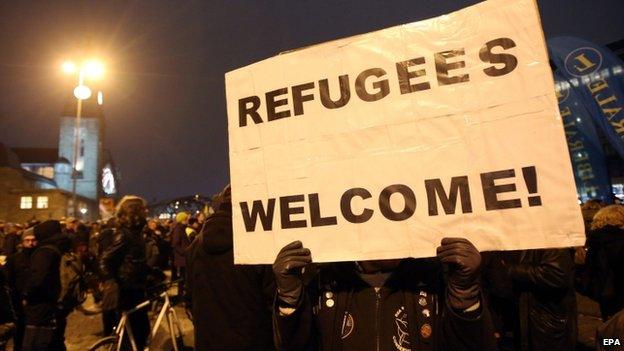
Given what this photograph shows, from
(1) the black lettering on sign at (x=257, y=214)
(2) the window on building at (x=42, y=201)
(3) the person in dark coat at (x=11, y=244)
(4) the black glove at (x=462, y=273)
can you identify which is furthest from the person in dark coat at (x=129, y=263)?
(2) the window on building at (x=42, y=201)

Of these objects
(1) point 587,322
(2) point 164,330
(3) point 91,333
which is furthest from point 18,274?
(1) point 587,322

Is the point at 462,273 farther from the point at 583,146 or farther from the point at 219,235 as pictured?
the point at 583,146

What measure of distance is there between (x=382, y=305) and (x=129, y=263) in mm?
4069

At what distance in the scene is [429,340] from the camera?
6.15ft

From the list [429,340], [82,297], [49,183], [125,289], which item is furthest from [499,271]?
[49,183]

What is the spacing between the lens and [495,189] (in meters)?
1.81

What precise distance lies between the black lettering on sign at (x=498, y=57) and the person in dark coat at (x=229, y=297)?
7.07 feet

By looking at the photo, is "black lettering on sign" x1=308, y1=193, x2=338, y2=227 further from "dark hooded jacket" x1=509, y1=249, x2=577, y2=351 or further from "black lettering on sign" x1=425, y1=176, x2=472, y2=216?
"dark hooded jacket" x1=509, y1=249, x2=577, y2=351

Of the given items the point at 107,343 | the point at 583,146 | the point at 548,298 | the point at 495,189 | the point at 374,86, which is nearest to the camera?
the point at 495,189

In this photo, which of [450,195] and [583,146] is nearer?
[450,195]

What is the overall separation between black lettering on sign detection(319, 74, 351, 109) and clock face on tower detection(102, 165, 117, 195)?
105m

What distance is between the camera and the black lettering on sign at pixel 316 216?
6.82 ft

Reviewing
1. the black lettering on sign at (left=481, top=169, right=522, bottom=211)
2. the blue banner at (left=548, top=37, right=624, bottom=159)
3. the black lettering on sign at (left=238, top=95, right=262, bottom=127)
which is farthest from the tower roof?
the black lettering on sign at (left=481, top=169, right=522, bottom=211)

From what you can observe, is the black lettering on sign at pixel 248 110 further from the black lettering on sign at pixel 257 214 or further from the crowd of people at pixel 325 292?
the crowd of people at pixel 325 292
